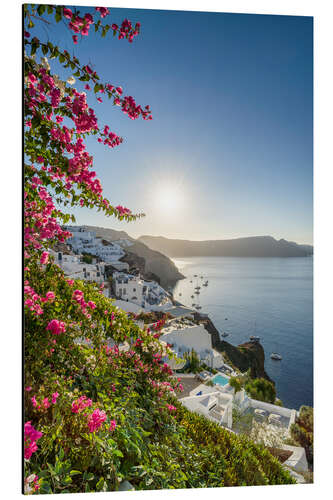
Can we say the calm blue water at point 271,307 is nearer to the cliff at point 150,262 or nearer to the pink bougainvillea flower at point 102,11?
the cliff at point 150,262

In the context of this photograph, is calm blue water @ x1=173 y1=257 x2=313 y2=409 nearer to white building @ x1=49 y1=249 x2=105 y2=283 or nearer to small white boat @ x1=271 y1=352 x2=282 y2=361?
small white boat @ x1=271 y1=352 x2=282 y2=361

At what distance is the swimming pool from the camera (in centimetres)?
221

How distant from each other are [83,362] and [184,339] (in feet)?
2.37

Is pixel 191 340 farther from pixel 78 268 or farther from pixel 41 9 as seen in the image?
pixel 41 9

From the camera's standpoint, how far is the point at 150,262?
2.34m

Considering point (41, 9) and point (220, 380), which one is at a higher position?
point (41, 9)

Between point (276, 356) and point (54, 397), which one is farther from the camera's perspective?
point (276, 356)

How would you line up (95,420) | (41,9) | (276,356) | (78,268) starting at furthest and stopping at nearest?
(276,356) < (78,268) < (41,9) < (95,420)

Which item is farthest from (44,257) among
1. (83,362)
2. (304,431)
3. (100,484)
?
(304,431)

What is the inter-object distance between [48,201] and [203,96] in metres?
1.29

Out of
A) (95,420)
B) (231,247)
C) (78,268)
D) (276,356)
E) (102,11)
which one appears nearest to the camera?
(95,420)

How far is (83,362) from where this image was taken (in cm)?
187

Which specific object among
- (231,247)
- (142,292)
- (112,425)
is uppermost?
(231,247)
